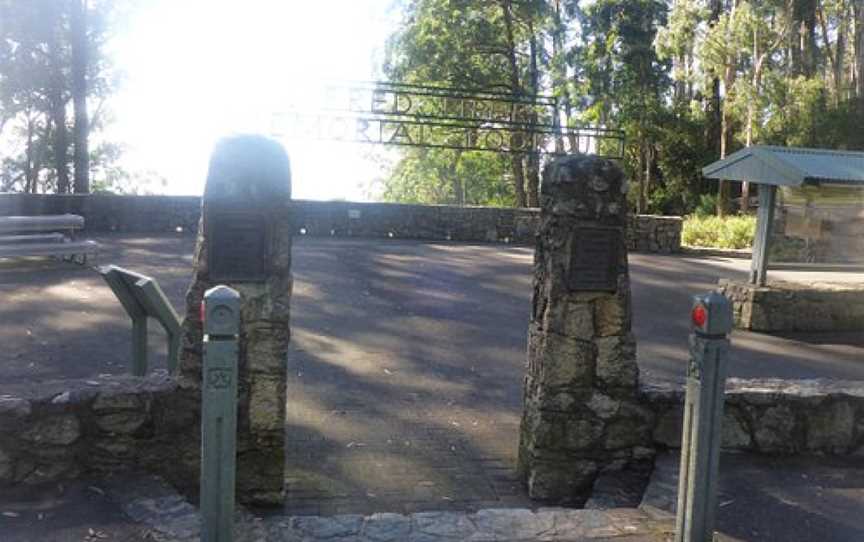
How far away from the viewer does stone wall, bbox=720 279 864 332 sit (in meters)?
10.7

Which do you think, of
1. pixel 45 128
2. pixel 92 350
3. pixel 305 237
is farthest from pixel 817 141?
pixel 45 128

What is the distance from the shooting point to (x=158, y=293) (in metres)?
5.10

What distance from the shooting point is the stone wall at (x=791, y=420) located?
525cm

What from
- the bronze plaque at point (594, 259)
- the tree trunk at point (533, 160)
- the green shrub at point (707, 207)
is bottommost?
the bronze plaque at point (594, 259)

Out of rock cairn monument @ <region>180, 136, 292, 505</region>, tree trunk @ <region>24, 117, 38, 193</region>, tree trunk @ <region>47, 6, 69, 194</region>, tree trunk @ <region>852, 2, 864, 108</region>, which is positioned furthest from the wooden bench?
tree trunk @ <region>24, 117, 38, 193</region>

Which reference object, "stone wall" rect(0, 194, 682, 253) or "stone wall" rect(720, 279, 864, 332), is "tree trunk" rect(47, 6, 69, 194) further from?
"stone wall" rect(720, 279, 864, 332)

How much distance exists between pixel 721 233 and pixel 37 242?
17.3m

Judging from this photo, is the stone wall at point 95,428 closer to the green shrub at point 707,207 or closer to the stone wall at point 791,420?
the stone wall at point 791,420

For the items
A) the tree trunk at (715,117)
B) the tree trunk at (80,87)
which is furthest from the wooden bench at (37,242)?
the tree trunk at (715,117)

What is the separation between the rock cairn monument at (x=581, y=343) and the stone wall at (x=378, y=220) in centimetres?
1420

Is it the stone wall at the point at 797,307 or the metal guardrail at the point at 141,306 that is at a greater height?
the metal guardrail at the point at 141,306

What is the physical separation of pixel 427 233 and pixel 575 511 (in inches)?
646

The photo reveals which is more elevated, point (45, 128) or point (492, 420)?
point (45, 128)

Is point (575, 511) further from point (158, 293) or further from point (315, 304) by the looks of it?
point (315, 304)
